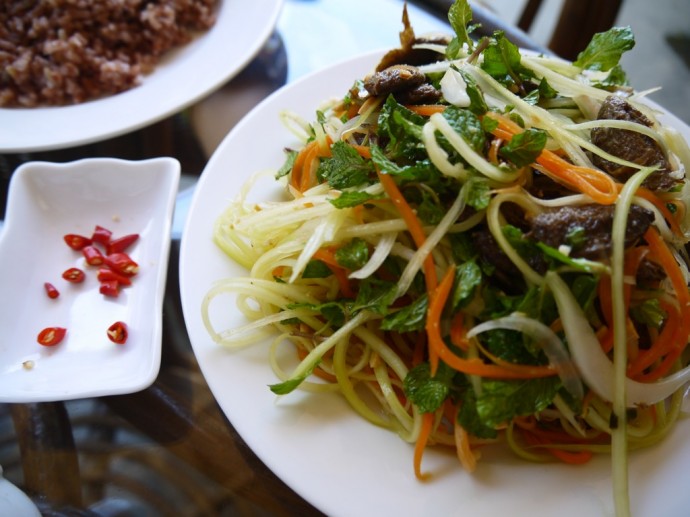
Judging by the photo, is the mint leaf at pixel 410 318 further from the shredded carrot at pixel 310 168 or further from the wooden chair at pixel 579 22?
the wooden chair at pixel 579 22

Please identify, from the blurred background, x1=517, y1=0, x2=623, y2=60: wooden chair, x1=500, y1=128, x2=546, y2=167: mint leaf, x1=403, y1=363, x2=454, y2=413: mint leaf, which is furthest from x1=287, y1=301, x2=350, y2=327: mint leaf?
the blurred background

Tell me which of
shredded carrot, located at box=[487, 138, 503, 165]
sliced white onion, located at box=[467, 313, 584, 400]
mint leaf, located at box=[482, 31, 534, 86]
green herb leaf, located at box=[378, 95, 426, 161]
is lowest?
sliced white onion, located at box=[467, 313, 584, 400]

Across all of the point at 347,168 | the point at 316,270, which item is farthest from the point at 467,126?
the point at 316,270

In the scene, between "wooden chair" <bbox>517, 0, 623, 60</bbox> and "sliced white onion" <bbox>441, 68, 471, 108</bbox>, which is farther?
"wooden chair" <bbox>517, 0, 623, 60</bbox>

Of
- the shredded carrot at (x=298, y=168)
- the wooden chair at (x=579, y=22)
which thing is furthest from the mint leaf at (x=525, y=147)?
the wooden chair at (x=579, y=22)

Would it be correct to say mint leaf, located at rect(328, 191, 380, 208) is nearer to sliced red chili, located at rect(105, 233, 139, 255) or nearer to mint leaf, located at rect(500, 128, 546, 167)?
mint leaf, located at rect(500, 128, 546, 167)

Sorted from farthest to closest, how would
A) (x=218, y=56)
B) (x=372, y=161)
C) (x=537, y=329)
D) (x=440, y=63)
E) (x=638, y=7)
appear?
(x=638, y=7), (x=218, y=56), (x=440, y=63), (x=372, y=161), (x=537, y=329)

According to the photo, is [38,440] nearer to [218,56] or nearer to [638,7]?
[218,56]

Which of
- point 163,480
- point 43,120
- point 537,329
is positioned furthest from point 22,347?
point 537,329

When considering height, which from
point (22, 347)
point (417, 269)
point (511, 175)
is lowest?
point (22, 347)
